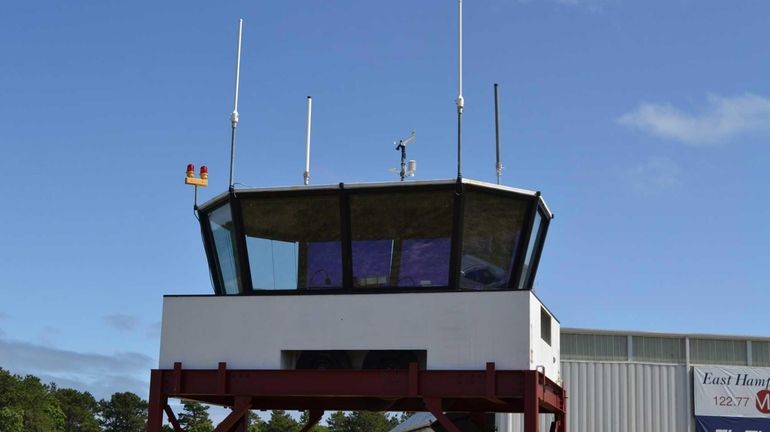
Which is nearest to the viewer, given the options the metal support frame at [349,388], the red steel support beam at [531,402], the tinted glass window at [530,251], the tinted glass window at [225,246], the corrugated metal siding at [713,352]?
the red steel support beam at [531,402]

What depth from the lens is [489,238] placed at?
2012 centimetres

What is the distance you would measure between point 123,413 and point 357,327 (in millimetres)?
158421

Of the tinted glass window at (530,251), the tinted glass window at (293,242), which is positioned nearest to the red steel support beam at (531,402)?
the tinted glass window at (530,251)

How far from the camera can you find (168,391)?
66.8 feet

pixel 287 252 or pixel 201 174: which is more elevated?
pixel 201 174

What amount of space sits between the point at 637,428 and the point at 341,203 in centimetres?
2103

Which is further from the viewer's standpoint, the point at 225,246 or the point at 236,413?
the point at 225,246

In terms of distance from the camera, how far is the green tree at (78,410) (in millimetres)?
169262

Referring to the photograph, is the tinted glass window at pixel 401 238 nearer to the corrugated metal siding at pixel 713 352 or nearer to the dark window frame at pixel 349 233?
the dark window frame at pixel 349 233

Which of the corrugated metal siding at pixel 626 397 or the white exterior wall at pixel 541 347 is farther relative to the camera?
the corrugated metal siding at pixel 626 397

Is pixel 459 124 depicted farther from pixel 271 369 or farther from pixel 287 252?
pixel 271 369

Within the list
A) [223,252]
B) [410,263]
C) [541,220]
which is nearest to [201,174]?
[223,252]

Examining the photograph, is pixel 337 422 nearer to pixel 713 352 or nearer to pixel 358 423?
pixel 358 423

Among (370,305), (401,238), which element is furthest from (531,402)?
(401,238)
